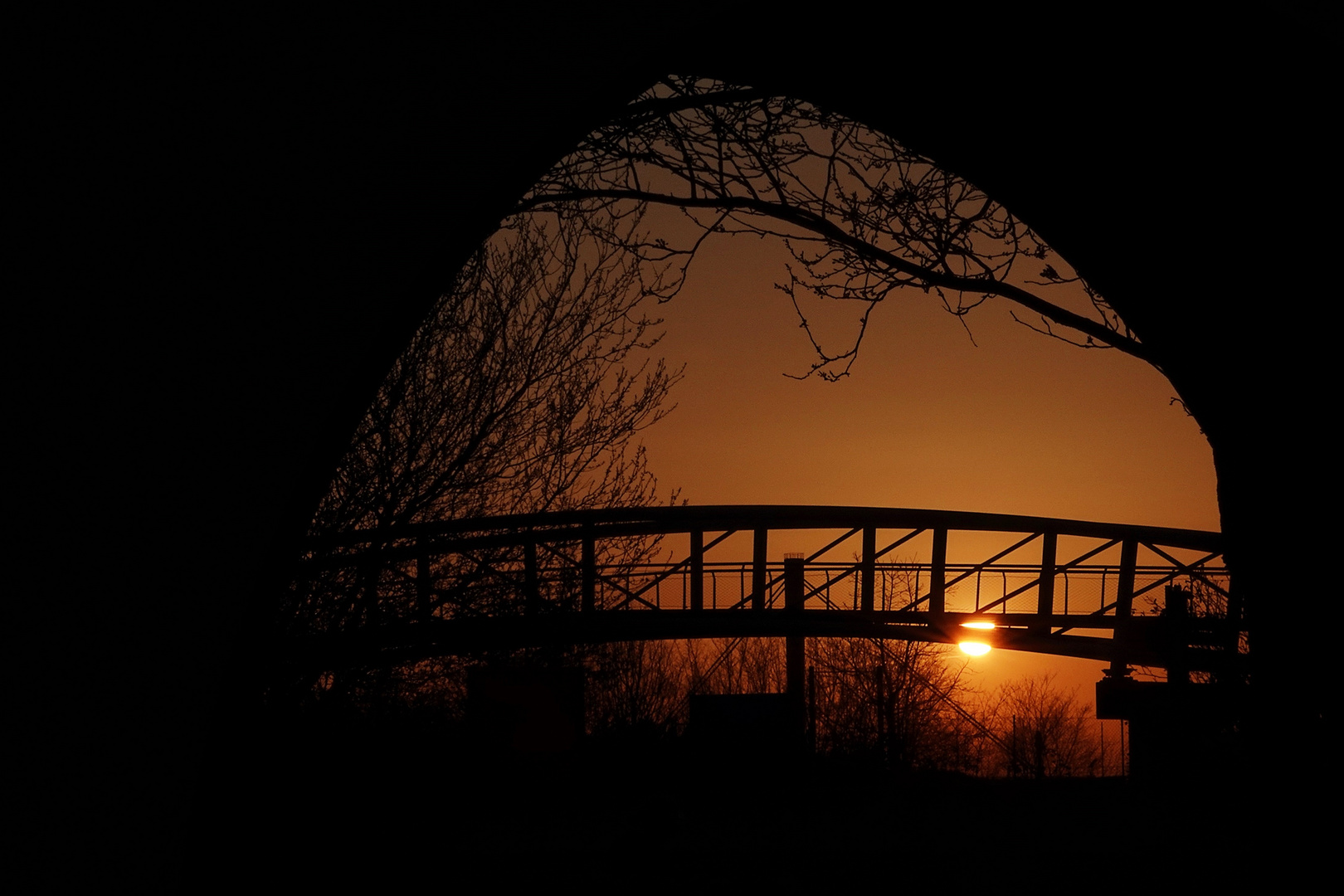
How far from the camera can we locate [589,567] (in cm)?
1217

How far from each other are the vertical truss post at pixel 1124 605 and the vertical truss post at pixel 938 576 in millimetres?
2641

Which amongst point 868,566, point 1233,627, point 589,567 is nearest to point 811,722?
point 868,566

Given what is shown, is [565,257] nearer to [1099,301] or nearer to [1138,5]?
[1099,301]

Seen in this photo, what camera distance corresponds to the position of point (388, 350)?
175 centimetres

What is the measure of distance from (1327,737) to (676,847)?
6.97 metres

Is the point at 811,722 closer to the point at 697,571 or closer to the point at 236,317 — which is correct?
the point at 697,571

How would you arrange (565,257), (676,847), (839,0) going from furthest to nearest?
(565,257) < (676,847) < (839,0)

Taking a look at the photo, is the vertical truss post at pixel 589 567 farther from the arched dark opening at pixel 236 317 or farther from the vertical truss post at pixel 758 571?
the arched dark opening at pixel 236 317

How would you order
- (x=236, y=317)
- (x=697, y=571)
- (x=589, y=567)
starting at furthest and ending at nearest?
(x=697, y=571)
(x=589, y=567)
(x=236, y=317)

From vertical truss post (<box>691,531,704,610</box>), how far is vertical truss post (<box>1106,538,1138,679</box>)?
600 cm

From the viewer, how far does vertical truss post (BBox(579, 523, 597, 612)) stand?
39.9 feet

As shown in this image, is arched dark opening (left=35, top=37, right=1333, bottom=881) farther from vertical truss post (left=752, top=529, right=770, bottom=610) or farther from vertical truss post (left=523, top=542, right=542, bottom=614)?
vertical truss post (left=752, top=529, right=770, bottom=610)

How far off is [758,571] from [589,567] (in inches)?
184

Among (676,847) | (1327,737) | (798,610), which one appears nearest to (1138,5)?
(1327,737)
